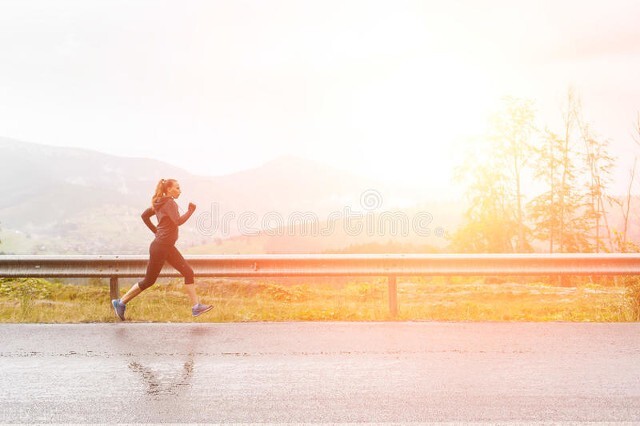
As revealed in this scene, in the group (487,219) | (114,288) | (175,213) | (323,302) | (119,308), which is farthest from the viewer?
(487,219)

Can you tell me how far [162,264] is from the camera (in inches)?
373

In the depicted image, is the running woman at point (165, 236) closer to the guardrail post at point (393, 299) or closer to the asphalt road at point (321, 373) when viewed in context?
the asphalt road at point (321, 373)

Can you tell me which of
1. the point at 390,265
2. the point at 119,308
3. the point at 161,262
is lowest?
the point at 119,308

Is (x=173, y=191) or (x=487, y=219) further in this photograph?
(x=487, y=219)

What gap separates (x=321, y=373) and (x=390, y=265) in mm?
3797

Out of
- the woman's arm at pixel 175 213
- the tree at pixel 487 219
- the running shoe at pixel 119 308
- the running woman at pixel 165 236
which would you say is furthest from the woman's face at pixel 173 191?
the tree at pixel 487 219

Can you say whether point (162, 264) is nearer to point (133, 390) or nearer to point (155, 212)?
point (155, 212)

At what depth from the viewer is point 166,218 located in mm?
9367

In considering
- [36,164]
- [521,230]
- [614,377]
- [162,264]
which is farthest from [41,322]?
[36,164]

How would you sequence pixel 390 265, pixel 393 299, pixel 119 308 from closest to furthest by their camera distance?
pixel 119 308 → pixel 393 299 → pixel 390 265

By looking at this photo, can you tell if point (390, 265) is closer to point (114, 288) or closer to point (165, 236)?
point (165, 236)

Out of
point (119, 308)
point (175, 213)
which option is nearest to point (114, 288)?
point (119, 308)

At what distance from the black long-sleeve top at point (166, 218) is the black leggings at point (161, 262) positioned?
10 cm

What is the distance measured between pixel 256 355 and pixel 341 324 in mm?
2053
